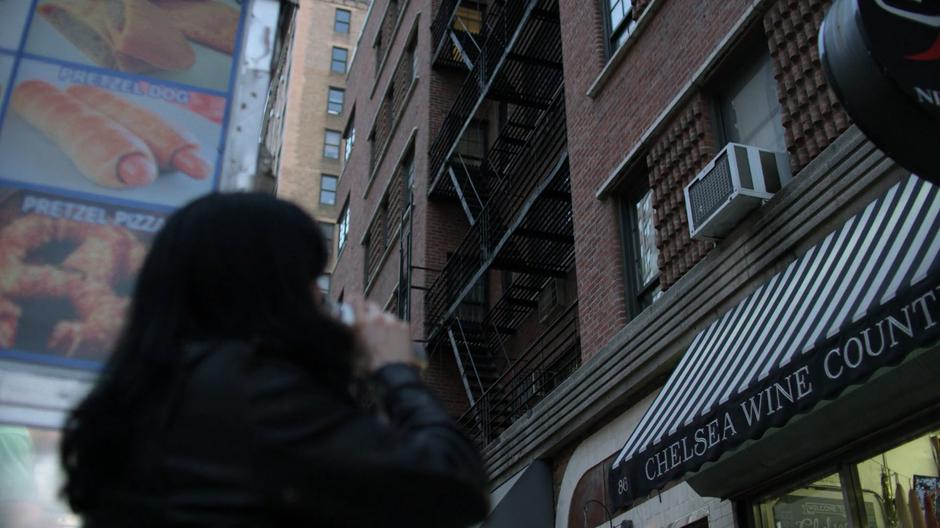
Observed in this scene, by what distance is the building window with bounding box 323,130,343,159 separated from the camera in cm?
5712

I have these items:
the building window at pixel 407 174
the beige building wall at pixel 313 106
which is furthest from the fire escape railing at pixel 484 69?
the beige building wall at pixel 313 106

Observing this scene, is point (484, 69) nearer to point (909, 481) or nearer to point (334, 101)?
point (909, 481)

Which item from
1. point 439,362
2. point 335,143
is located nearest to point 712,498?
point 439,362

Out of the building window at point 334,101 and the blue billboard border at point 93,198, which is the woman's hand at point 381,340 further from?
the building window at point 334,101

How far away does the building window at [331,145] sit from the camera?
187 ft

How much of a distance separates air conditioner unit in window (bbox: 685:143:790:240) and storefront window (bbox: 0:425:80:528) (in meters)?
6.96

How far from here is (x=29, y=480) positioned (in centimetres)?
274

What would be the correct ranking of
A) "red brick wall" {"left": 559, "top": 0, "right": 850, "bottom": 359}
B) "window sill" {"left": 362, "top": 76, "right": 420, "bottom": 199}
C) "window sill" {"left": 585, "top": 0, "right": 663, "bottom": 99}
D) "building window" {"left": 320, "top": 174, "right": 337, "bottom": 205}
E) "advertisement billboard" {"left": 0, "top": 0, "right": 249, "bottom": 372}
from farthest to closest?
"building window" {"left": 320, "top": 174, "right": 337, "bottom": 205} → "window sill" {"left": 362, "top": 76, "right": 420, "bottom": 199} → "window sill" {"left": 585, "top": 0, "right": 663, "bottom": 99} → "red brick wall" {"left": 559, "top": 0, "right": 850, "bottom": 359} → "advertisement billboard" {"left": 0, "top": 0, "right": 249, "bottom": 372}

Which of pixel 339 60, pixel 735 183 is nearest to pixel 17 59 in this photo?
pixel 735 183

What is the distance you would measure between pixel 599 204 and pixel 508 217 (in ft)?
14.6

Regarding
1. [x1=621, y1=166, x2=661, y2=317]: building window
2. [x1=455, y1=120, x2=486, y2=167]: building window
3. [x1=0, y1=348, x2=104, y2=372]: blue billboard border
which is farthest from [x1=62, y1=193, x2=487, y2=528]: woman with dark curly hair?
[x1=455, y1=120, x2=486, y2=167]: building window

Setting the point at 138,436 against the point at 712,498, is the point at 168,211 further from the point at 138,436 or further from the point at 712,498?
the point at 712,498

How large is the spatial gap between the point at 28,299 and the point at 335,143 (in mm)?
55623

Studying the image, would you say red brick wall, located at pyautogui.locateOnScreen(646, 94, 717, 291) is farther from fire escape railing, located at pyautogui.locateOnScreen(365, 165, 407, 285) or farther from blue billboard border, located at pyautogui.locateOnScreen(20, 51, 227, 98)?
fire escape railing, located at pyautogui.locateOnScreen(365, 165, 407, 285)
